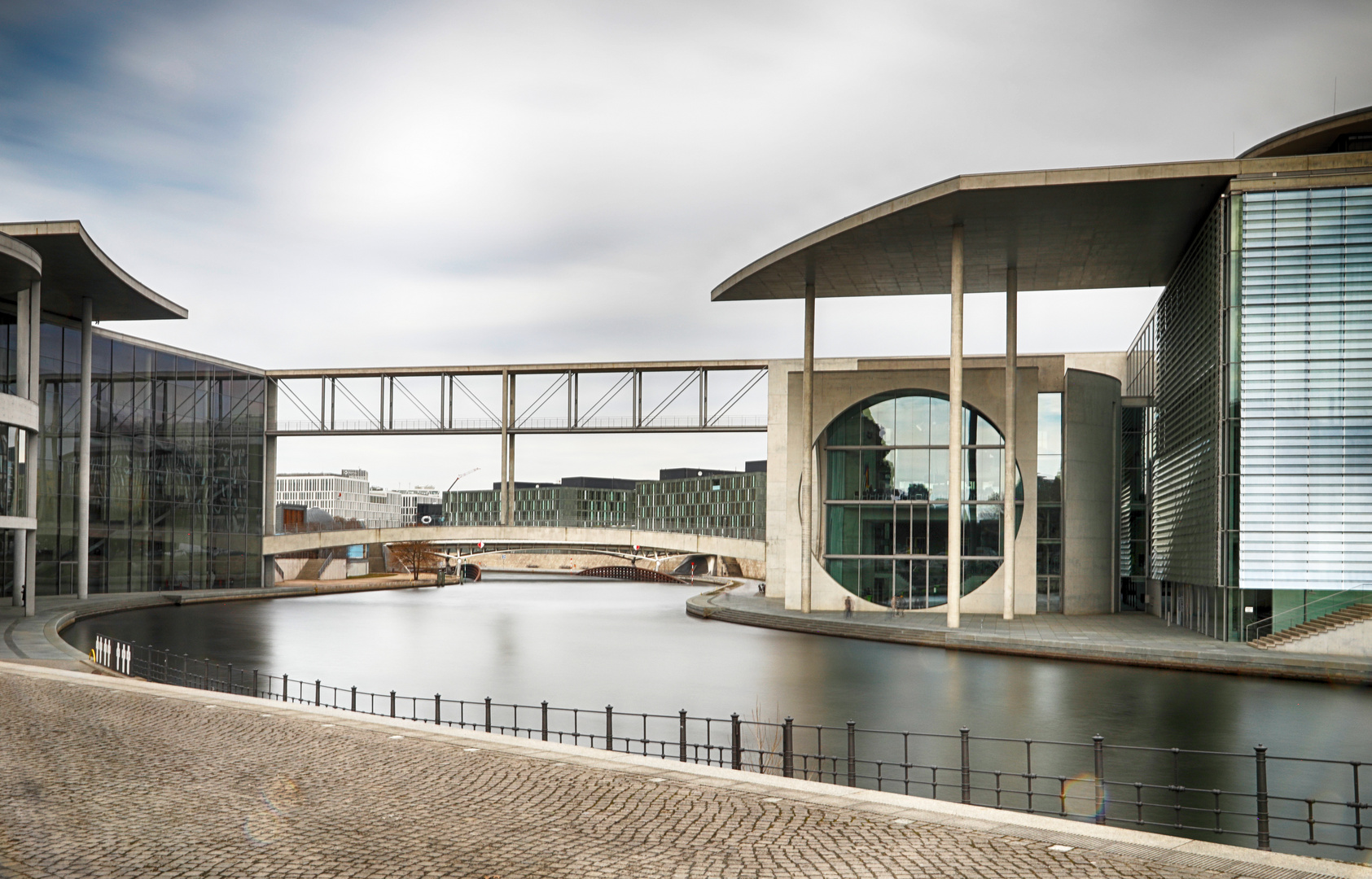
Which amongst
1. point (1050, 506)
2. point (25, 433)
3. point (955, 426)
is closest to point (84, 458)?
point (25, 433)

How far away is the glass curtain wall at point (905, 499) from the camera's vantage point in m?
39.5

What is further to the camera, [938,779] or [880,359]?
[880,359]

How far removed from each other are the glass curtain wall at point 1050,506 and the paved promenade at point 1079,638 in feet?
2.89

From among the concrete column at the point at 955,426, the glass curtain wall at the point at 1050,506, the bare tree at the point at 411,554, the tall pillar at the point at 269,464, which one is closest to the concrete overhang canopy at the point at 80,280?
the tall pillar at the point at 269,464

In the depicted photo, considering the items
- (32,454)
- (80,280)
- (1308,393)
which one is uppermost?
(80,280)

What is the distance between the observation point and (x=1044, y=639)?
101ft

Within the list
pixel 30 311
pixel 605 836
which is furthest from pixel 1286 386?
pixel 30 311

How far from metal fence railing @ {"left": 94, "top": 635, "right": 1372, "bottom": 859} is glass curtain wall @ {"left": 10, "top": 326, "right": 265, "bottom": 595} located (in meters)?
31.6

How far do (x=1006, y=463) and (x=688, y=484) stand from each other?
334ft

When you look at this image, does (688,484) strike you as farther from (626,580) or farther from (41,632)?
(41,632)

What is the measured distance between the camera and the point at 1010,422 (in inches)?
1486

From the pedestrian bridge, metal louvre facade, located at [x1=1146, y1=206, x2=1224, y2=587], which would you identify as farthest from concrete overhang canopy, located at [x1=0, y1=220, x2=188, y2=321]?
metal louvre facade, located at [x1=1146, y1=206, x2=1224, y2=587]

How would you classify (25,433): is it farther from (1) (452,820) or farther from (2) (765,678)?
(1) (452,820)

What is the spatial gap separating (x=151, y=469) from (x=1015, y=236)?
131ft
